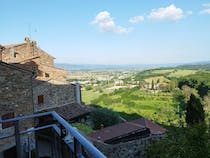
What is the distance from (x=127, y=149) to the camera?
37.0 feet

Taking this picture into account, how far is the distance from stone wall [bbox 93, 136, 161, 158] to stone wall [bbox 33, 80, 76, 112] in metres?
8.03

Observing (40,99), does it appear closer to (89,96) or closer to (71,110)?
(71,110)

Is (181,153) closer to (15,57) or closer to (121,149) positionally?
(121,149)

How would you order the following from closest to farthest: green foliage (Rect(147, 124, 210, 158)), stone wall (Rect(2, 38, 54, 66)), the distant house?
green foliage (Rect(147, 124, 210, 158)), the distant house, stone wall (Rect(2, 38, 54, 66))

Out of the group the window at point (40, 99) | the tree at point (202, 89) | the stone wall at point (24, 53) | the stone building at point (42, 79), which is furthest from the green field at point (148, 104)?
the window at point (40, 99)

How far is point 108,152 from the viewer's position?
1132 centimetres

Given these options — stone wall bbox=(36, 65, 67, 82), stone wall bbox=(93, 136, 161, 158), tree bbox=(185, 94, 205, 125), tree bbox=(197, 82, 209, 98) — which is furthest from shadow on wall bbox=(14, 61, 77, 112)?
→ tree bbox=(197, 82, 209, 98)

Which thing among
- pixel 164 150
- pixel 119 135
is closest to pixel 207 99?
pixel 119 135

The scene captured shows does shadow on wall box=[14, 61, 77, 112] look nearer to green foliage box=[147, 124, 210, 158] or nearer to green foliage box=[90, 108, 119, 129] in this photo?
green foliage box=[90, 108, 119, 129]

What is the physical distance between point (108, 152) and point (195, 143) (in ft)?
12.7

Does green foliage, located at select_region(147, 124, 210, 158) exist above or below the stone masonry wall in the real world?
below

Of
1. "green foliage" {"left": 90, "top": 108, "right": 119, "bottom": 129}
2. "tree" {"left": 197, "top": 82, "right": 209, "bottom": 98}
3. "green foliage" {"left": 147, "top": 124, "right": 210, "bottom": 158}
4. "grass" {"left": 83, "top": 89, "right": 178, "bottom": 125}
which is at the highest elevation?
"green foliage" {"left": 147, "top": 124, "right": 210, "bottom": 158}

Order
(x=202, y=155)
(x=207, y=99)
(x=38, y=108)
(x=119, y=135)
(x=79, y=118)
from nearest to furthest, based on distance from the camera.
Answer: (x=202, y=155) < (x=119, y=135) < (x=38, y=108) < (x=79, y=118) < (x=207, y=99)

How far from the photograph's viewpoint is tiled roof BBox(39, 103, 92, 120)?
1861 centimetres
